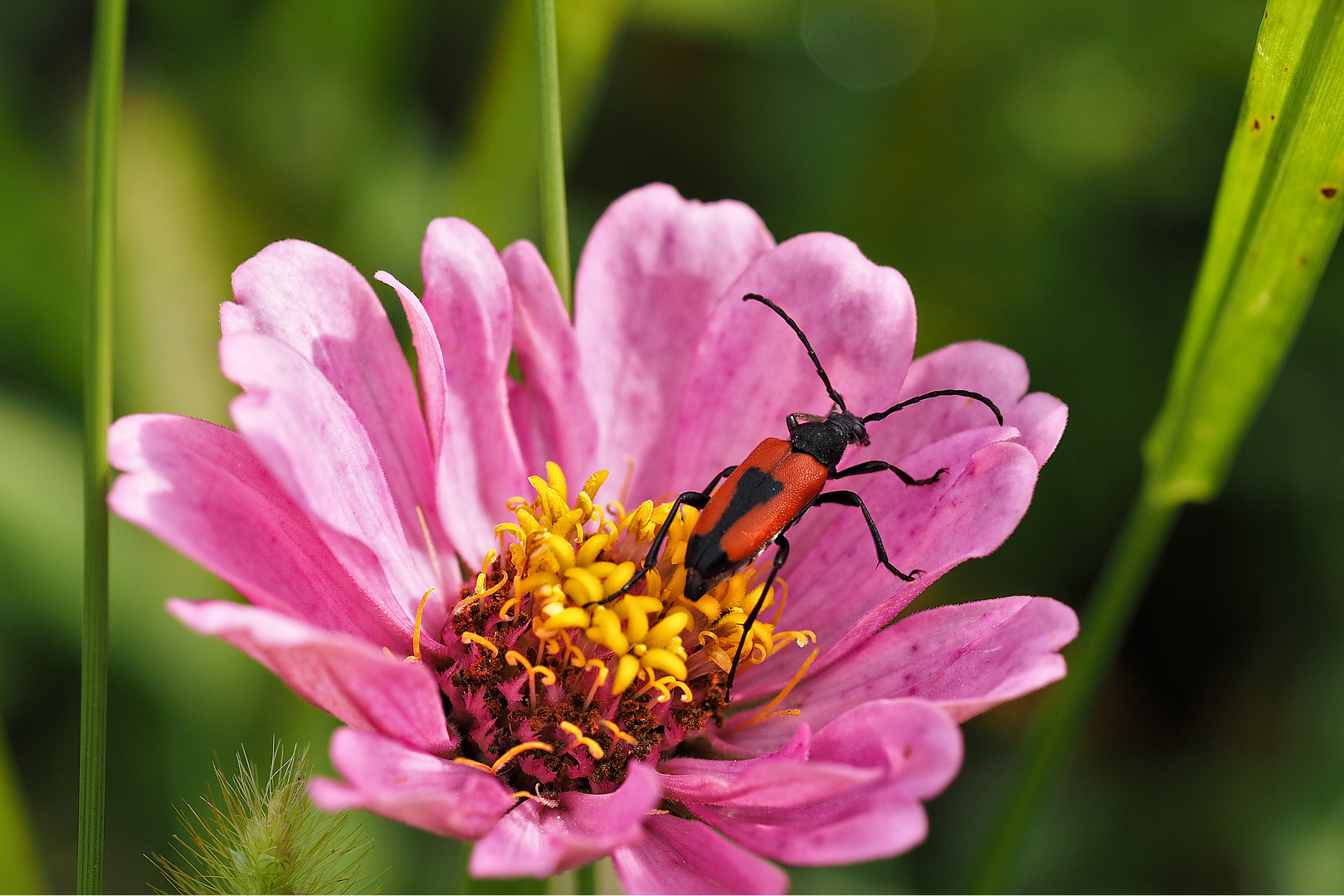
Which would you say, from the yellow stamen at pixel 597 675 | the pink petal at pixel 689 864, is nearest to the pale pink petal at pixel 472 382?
the yellow stamen at pixel 597 675

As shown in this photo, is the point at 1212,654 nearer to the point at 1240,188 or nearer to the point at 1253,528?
the point at 1253,528

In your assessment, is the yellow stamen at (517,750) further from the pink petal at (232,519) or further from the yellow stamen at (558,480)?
the yellow stamen at (558,480)

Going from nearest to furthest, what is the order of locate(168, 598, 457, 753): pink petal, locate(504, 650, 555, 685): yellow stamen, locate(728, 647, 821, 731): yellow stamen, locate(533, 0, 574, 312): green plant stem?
locate(168, 598, 457, 753): pink petal < locate(533, 0, 574, 312): green plant stem < locate(504, 650, 555, 685): yellow stamen < locate(728, 647, 821, 731): yellow stamen

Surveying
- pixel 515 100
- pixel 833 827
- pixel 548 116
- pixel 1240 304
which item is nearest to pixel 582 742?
pixel 833 827

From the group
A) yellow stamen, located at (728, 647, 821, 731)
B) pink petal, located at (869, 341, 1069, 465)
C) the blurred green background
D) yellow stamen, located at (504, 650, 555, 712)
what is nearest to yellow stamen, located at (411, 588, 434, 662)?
yellow stamen, located at (504, 650, 555, 712)

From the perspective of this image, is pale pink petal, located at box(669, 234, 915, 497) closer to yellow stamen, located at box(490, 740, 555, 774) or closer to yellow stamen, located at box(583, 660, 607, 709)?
yellow stamen, located at box(583, 660, 607, 709)
